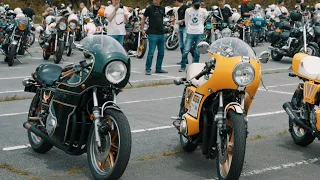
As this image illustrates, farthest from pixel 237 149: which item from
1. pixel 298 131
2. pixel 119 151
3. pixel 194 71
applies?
pixel 298 131

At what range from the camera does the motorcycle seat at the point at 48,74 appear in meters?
6.67

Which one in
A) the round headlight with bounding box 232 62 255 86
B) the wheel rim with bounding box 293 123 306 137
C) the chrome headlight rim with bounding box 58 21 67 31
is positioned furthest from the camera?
the chrome headlight rim with bounding box 58 21 67 31

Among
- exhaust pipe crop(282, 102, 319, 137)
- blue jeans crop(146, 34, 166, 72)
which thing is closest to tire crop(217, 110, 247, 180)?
exhaust pipe crop(282, 102, 319, 137)

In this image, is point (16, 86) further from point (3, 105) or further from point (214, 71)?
point (214, 71)

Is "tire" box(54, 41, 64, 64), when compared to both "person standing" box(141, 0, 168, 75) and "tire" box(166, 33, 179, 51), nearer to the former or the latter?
"person standing" box(141, 0, 168, 75)

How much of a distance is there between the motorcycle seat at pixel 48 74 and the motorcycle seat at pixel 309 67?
9.28 ft

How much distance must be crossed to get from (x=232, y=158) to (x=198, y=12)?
9.54 metres

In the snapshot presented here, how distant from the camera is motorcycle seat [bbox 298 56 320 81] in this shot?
279 inches

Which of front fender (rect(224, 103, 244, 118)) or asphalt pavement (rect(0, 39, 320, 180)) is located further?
asphalt pavement (rect(0, 39, 320, 180))

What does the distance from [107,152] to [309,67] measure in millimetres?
2867

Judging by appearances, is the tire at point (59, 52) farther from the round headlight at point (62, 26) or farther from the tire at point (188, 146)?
the tire at point (188, 146)

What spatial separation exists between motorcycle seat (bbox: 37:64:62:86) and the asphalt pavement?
82 centimetres

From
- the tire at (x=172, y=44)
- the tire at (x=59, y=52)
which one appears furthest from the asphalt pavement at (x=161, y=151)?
the tire at (x=172, y=44)

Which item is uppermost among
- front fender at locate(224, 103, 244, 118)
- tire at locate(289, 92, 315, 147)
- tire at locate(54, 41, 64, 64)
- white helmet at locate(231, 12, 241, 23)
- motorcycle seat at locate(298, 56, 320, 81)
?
motorcycle seat at locate(298, 56, 320, 81)
